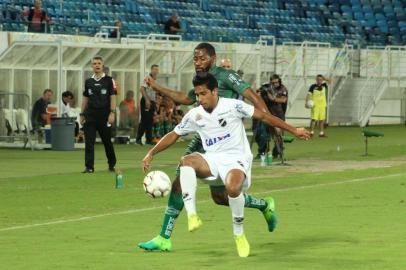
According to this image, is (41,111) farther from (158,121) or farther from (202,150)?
(202,150)

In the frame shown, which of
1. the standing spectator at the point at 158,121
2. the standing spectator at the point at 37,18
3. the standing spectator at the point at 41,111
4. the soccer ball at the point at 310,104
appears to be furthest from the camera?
the soccer ball at the point at 310,104

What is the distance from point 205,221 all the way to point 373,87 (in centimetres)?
3464

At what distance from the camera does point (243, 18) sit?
5056 cm

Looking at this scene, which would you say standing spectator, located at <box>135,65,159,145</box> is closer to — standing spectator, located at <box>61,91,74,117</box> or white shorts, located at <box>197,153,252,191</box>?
standing spectator, located at <box>61,91,74,117</box>

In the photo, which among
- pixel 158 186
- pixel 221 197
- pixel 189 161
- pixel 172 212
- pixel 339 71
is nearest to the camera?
pixel 189 161

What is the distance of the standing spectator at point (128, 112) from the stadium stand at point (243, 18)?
2865 mm

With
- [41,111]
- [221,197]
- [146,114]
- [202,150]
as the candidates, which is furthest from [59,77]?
[221,197]

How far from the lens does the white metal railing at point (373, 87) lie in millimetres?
49188

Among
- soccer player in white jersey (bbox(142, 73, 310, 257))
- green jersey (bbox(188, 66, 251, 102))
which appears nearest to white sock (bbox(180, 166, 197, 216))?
soccer player in white jersey (bbox(142, 73, 310, 257))

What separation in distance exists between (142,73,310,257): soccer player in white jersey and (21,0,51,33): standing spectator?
24.2 metres

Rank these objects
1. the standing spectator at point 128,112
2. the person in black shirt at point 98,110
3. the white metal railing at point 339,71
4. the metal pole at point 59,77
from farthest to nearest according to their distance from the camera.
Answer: the white metal railing at point 339,71, the standing spectator at point 128,112, the metal pole at point 59,77, the person in black shirt at point 98,110

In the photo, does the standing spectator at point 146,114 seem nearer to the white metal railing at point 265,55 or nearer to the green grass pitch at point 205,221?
the white metal railing at point 265,55

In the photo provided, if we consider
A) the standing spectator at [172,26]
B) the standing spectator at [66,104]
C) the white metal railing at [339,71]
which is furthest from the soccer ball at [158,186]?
the white metal railing at [339,71]

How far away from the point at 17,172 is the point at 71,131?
735 centimetres
